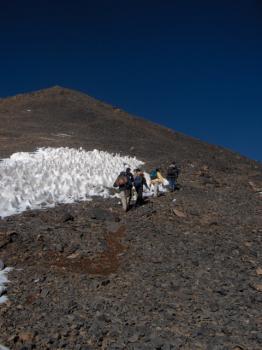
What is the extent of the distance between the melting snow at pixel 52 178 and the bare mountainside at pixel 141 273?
0.85 m

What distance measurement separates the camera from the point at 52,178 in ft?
57.2

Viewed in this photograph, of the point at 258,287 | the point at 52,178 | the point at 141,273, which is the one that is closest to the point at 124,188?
the point at 52,178

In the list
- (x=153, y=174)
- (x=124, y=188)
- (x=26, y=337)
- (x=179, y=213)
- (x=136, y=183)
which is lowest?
(x=26, y=337)

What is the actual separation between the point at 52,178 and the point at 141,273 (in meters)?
8.34

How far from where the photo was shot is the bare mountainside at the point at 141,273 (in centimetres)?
743

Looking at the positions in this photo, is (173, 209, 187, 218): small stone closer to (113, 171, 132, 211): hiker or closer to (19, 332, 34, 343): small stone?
(113, 171, 132, 211): hiker

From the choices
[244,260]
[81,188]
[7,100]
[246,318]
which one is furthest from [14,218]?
[7,100]

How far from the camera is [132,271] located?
10250 millimetres

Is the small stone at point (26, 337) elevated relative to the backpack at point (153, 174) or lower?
lower

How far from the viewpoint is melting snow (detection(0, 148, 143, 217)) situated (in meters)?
15.1

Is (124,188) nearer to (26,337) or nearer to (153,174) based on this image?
(153,174)

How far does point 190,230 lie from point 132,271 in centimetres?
369

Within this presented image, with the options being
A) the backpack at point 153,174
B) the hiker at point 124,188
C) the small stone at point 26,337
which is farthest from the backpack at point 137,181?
the small stone at point 26,337

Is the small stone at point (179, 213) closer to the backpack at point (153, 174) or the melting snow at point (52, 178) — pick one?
the backpack at point (153, 174)
